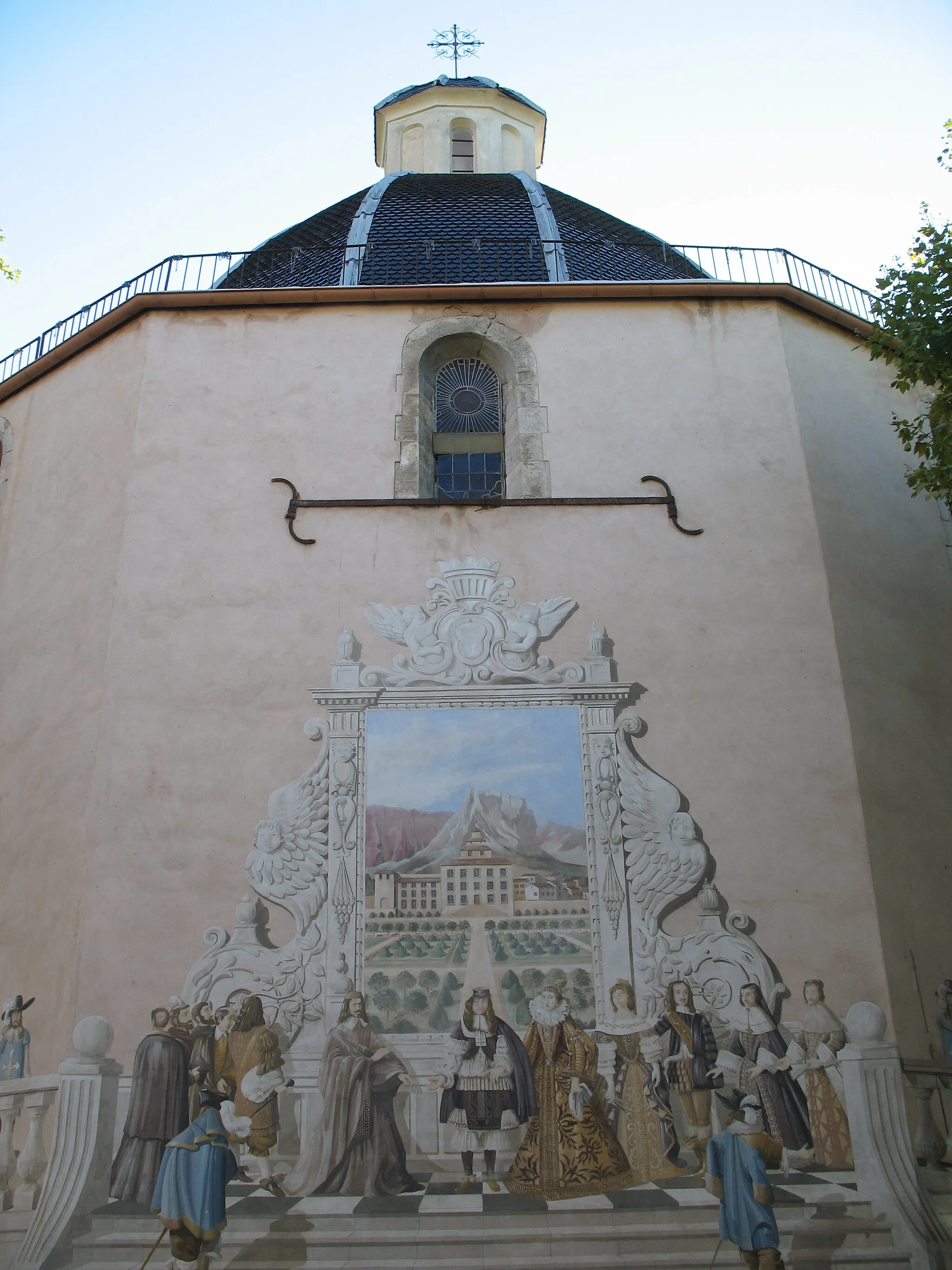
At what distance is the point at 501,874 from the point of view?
28.2ft

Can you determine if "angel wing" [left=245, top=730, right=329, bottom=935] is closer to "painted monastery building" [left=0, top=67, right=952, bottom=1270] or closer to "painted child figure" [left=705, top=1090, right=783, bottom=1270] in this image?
"painted monastery building" [left=0, top=67, right=952, bottom=1270]

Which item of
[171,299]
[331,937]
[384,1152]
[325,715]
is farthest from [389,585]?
[384,1152]

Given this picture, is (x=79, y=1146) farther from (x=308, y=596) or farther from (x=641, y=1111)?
(x=308, y=596)

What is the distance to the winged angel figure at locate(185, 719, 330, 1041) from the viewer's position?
8141 millimetres

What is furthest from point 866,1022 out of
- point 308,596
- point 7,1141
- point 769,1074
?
point 7,1141

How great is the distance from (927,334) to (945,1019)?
510 cm

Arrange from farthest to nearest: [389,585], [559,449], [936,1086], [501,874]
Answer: [559,449], [389,585], [501,874], [936,1086]

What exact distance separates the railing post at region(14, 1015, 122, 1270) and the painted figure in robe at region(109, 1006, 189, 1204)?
3.9 inches

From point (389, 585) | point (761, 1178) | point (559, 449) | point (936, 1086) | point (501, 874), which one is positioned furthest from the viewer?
point (559, 449)

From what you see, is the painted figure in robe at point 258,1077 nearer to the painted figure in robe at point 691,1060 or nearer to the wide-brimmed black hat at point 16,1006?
the wide-brimmed black hat at point 16,1006

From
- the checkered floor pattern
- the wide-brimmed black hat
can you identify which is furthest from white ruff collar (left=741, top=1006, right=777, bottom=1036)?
the wide-brimmed black hat

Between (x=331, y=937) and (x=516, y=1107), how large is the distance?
1669mm

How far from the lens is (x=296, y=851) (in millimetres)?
8578

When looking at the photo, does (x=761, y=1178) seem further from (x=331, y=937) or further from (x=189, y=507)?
(x=189, y=507)
